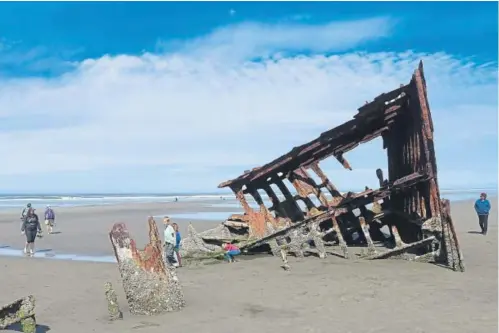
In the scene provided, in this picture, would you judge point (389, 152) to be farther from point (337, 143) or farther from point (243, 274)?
point (243, 274)

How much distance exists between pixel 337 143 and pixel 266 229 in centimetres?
276

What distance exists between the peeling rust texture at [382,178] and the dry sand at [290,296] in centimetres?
111

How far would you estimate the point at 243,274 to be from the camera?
10391 millimetres

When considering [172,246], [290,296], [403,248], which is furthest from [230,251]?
[290,296]

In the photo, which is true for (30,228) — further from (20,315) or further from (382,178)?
(382,178)

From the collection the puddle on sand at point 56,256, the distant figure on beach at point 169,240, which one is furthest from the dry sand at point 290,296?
the puddle on sand at point 56,256

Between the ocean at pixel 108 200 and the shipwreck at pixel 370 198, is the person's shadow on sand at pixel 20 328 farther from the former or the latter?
the ocean at pixel 108 200

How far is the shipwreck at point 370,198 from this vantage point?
10.9m

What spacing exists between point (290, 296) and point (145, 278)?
7.85 feet

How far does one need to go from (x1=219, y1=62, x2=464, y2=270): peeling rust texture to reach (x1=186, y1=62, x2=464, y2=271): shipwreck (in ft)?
0.07

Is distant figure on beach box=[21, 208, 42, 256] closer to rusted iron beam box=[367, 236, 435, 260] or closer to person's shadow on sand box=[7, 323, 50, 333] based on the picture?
person's shadow on sand box=[7, 323, 50, 333]

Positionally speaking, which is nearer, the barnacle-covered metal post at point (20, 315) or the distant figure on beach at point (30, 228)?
the barnacle-covered metal post at point (20, 315)

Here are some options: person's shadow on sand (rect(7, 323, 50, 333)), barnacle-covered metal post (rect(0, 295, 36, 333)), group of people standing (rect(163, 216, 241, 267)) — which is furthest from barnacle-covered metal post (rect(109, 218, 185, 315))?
group of people standing (rect(163, 216, 241, 267))

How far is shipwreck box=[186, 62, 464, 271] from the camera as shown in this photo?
1088 centimetres
